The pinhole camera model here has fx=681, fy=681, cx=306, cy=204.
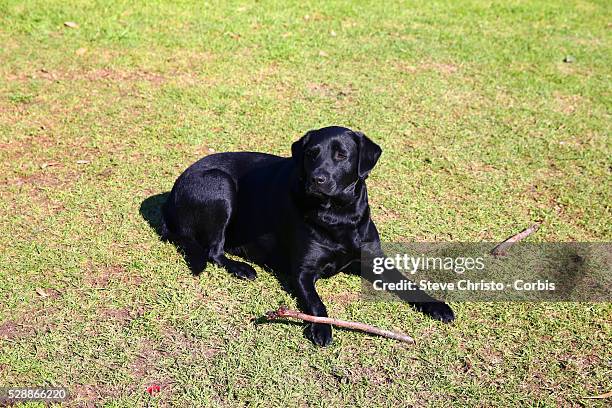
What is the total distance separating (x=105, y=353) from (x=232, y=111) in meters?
3.63

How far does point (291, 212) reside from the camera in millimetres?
4305

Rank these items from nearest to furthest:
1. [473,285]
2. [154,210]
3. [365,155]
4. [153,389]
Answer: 1. [153,389]
2. [365,155]
3. [473,285]
4. [154,210]

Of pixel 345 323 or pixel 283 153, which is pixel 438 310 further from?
pixel 283 153

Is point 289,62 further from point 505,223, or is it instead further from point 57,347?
point 57,347

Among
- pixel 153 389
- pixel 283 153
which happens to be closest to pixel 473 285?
pixel 153 389

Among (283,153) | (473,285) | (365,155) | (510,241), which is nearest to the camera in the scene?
(365,155)

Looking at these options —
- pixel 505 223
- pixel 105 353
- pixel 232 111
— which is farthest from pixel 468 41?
pixel 105 353

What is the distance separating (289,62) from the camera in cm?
809

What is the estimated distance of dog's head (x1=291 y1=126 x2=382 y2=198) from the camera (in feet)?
13.0

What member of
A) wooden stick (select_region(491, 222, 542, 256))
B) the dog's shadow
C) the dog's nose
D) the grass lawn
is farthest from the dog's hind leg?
wooden stick (select_region(491, 222, 542, 256))

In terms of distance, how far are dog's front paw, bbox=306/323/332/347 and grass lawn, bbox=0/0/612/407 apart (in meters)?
0.06

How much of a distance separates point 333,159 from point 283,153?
2.15 m

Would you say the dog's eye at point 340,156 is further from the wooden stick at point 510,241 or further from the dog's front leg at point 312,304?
the wooden stick at point 510,241

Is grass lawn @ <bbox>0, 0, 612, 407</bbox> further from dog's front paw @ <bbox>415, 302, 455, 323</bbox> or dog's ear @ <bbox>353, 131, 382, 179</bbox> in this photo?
dog's ear @ <bbox>353, 131, 382, 179</bbox>
